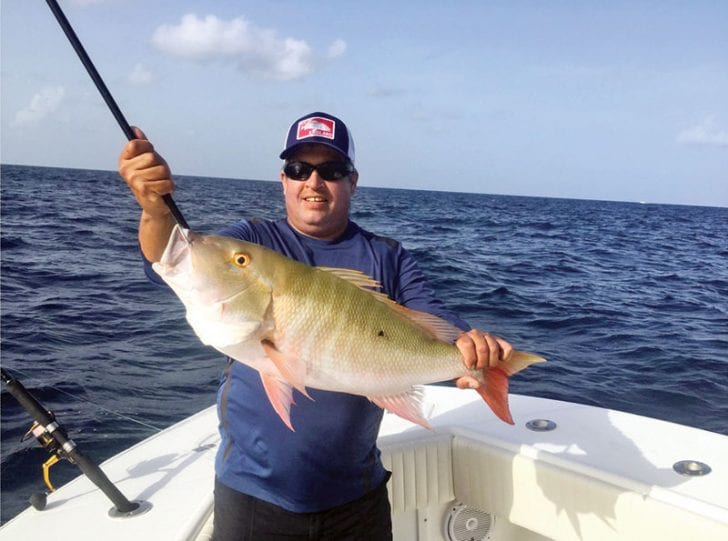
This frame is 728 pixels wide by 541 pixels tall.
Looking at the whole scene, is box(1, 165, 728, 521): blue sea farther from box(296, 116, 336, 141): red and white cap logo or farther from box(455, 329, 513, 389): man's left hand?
box(455, 329, 513, 389): man's left hand

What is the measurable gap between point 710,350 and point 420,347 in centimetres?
1058

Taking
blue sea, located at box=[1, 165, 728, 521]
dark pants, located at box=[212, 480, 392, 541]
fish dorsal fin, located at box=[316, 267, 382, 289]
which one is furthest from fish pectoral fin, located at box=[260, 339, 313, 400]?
blue sea, located at box=[1, 165, 728, 521]

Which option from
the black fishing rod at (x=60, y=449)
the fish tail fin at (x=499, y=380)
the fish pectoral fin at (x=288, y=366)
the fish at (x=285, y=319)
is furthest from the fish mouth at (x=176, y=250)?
the black fishing rod at (x=60, y=449)

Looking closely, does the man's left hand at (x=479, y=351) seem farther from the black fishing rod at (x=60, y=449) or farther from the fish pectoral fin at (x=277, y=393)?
the black fishing rod at (x=60, y=449)

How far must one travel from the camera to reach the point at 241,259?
2.11m

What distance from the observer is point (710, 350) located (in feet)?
36.1

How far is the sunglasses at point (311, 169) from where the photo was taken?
2.98 m

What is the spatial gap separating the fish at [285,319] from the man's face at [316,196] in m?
0.77

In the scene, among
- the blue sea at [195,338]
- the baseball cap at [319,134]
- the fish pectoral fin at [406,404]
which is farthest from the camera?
the blue sea at [195,338]

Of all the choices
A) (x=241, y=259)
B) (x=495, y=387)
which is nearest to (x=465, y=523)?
(x=495, y=387)

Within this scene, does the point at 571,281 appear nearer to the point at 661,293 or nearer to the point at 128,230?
the point at 661,293

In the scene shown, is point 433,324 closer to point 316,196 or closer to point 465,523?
point 316,196

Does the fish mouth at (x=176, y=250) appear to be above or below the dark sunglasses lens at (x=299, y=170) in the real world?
below

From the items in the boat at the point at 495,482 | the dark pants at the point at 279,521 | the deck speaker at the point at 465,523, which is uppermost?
the dark pants at the point at 279,521
